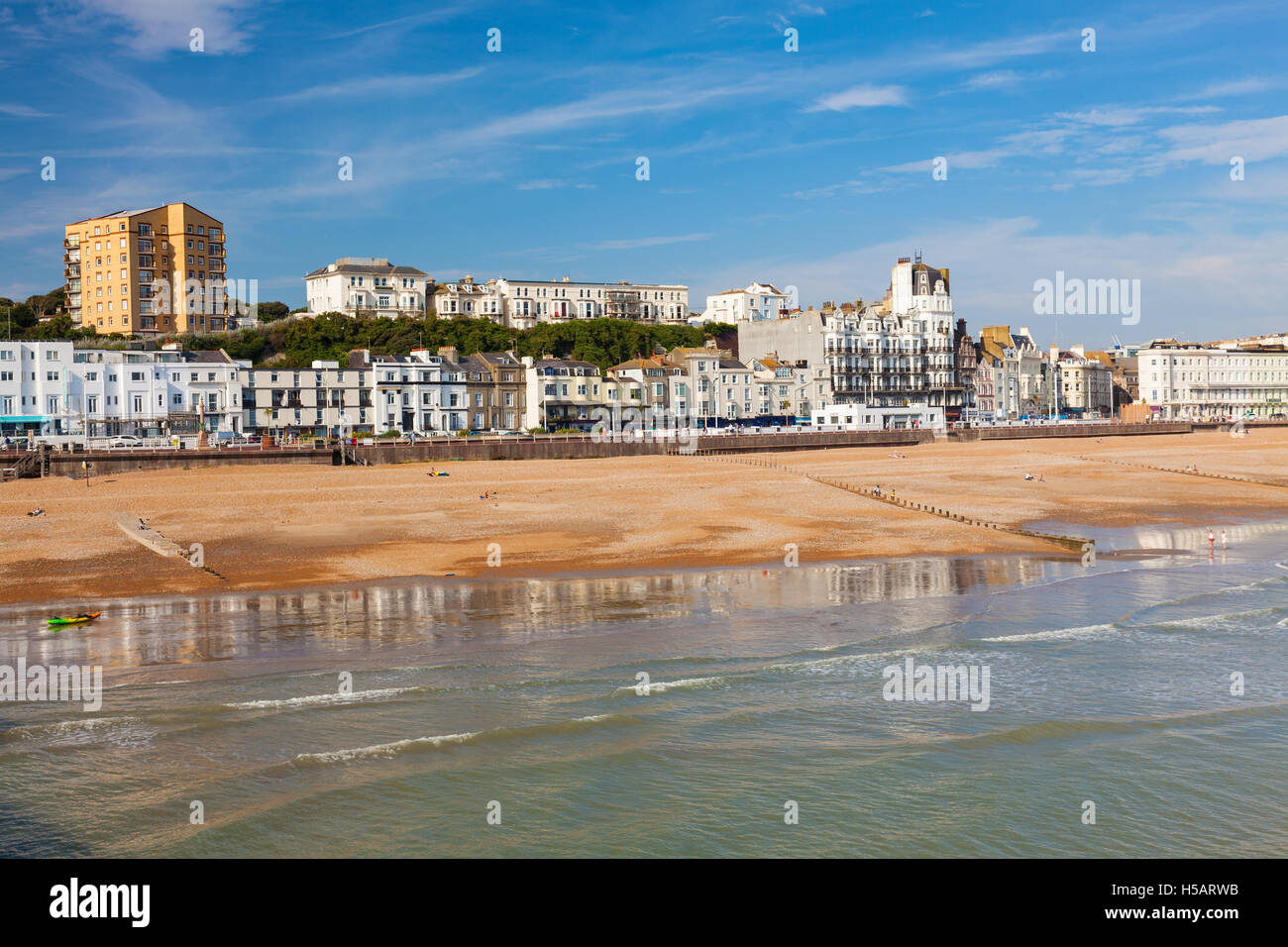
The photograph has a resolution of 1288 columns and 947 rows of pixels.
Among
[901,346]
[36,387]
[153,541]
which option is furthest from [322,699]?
[901,346]

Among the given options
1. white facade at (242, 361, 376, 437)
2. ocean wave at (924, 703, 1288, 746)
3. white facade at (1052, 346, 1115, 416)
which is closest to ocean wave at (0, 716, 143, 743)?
ocean wave at (924, 703, 1288, 746)

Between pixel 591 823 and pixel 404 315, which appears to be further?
pixel 404 315

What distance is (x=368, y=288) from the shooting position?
10494 centimetres

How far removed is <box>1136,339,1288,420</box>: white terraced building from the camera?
13050 centimetres

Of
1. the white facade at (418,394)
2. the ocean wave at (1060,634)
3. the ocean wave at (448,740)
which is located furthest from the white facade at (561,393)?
the ocean wave at (448,740)

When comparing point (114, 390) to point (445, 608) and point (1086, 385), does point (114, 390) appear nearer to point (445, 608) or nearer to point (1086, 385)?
point (445, 608)

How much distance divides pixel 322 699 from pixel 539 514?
1973cm

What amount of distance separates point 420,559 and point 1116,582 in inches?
631

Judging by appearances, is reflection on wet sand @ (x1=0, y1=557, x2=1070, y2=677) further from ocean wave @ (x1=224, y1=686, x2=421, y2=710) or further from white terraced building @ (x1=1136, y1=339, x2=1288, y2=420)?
white terraced building @ (x1=1136, y1=339, x2=1288, y2=420)

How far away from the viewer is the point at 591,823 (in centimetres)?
1051

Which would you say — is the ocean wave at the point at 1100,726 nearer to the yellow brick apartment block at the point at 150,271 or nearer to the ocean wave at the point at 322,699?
the ocean wave at the point at 322,699

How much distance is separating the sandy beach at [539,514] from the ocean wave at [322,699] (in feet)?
29.4
